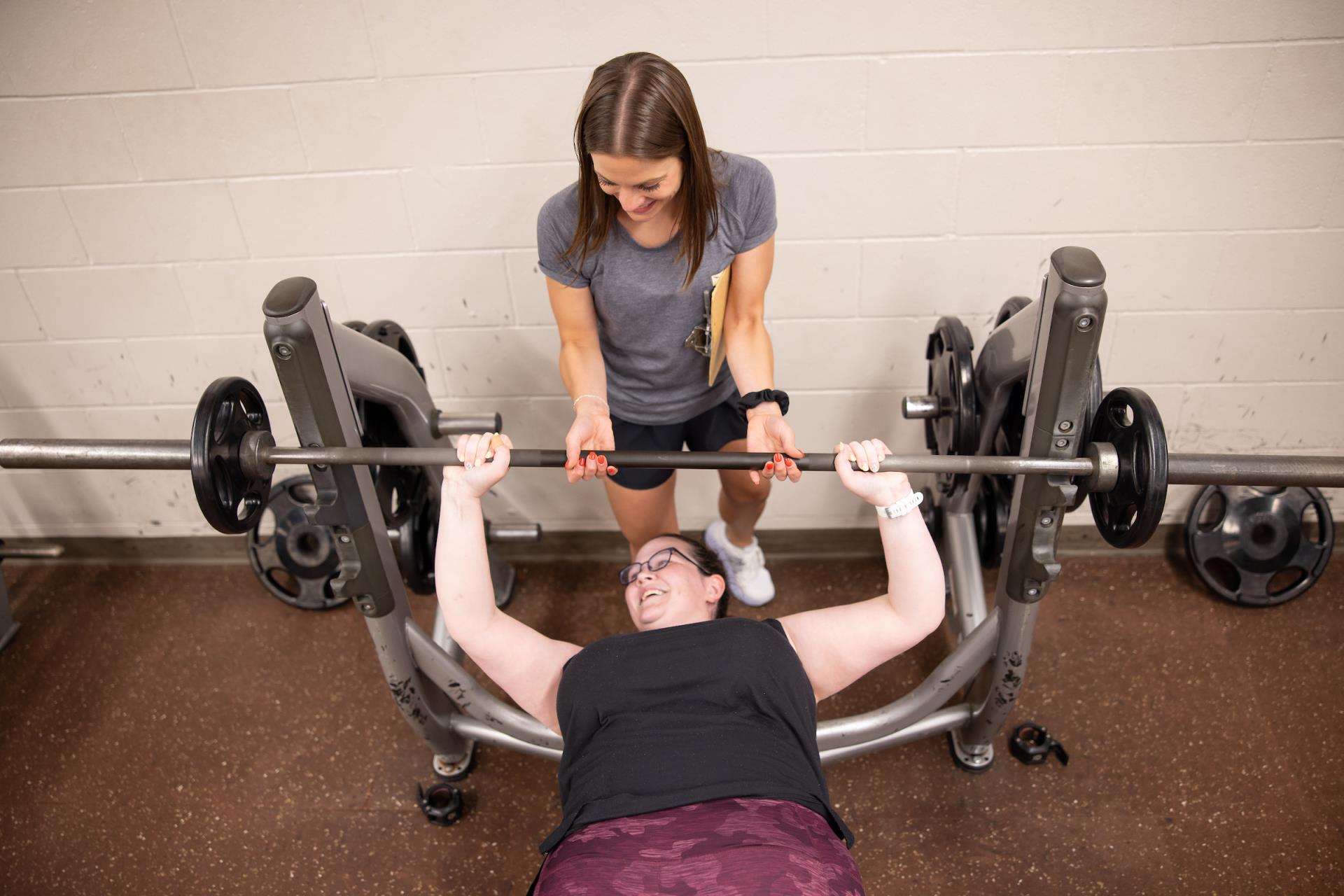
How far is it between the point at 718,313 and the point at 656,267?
14 cm

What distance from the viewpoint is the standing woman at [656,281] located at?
126 centimetres

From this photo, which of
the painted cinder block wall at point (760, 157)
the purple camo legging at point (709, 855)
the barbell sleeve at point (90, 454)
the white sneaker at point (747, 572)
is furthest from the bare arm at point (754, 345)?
the barbell sleeve at point (90, 454)

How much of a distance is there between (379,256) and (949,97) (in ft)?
4.29

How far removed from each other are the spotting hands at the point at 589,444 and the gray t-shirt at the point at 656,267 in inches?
6.2

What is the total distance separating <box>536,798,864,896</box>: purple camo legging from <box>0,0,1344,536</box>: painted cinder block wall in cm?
119

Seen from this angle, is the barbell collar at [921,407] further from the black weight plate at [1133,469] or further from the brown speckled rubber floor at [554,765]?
the brown speckled rubber floor at [554,765]

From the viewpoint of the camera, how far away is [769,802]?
3.93ft

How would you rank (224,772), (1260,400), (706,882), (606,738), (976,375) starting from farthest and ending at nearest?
(1260,400)
(224,772)
(976,375)
(606,738)
(706,882)

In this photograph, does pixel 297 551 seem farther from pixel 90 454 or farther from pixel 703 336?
pixel 703 336

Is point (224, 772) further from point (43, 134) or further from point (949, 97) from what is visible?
point (949, 97)

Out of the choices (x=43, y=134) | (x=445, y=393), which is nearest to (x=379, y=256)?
(x=445, y=393)

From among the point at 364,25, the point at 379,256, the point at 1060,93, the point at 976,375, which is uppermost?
the point at 364,25

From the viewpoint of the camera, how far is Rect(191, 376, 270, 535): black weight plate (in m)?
1.26

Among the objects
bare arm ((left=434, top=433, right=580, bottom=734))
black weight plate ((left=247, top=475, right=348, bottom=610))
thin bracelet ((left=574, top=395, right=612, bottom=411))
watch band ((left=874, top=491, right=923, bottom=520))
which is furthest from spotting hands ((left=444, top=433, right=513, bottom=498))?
black weight plate ((left=247, top=475, right=348, bottom=610))
